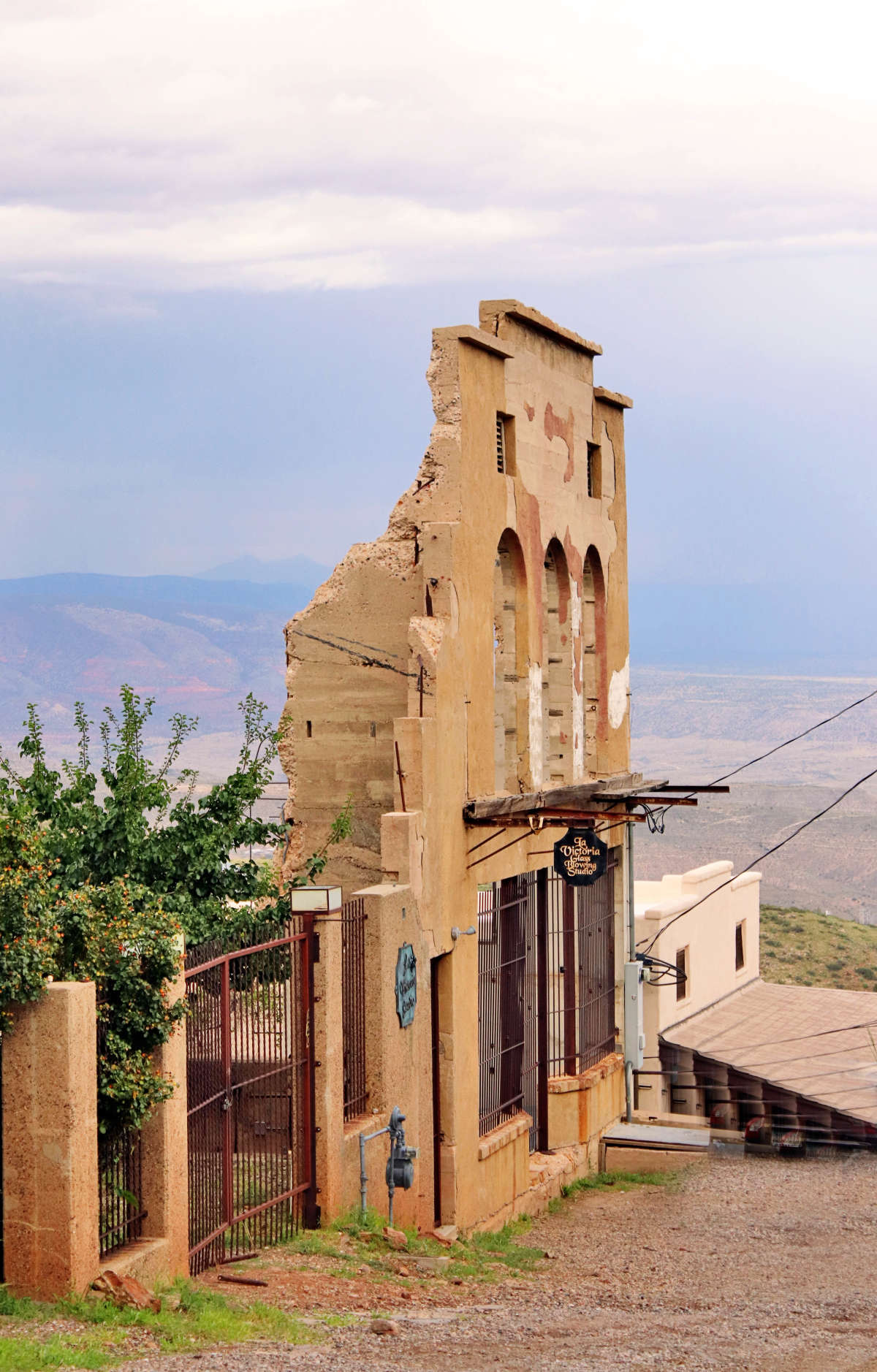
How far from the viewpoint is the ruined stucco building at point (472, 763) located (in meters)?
19.2

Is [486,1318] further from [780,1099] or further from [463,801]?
[780,1099]

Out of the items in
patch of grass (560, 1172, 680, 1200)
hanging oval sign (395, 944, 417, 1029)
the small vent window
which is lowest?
patch of grass (560, 1172, 680, 1200)

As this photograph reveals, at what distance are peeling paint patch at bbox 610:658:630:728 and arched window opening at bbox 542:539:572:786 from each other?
217cm

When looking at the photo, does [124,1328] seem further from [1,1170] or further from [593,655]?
[593,655]

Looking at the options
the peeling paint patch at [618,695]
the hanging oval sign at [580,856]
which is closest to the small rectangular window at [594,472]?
the peeling paint patch at [618,695]

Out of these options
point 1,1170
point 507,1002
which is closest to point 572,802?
point 507,1002

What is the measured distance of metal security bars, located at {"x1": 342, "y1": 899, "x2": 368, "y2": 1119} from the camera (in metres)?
17.2

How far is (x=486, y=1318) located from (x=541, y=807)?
27.2ft

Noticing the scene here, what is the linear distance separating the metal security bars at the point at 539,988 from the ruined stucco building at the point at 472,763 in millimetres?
49

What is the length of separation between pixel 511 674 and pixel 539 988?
4.43 m

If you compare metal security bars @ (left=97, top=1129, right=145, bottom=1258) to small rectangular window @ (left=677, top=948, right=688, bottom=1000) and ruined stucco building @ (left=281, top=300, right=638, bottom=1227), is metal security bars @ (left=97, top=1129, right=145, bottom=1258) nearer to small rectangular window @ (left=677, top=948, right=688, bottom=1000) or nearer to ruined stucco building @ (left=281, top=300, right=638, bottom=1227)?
ruined stucco building @ (left=281, top=300, right=638, bottom=1227)

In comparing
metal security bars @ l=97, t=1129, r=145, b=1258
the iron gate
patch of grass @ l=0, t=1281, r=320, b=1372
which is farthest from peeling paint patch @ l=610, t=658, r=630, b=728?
patch of grass @ l=0, t=1281, r=320, b=1372

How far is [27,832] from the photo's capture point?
40.9 ft

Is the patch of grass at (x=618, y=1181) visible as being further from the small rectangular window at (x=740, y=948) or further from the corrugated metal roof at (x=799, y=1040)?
the small rectangular window at (x=740, y=948)
